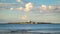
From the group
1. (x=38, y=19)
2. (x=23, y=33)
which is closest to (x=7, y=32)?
(x=23, y=33)

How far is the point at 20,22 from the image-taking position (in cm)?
226

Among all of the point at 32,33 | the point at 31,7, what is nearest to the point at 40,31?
the point at 32,33

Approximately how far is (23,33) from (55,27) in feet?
0.84

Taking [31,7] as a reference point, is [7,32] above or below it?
below

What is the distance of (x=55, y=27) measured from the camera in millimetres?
2246

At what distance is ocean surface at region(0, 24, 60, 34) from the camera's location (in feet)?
7.37

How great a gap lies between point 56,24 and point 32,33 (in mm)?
203

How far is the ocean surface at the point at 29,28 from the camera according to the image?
2.25m

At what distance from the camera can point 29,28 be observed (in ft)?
7.40

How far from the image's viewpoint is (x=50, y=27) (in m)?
2.25

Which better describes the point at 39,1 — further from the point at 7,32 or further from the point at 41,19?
the point at 7,32

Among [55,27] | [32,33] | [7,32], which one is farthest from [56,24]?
[7,32]

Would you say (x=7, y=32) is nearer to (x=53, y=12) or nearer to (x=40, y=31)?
(x=40, y=31)

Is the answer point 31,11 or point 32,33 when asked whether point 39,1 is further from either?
point 32,33
